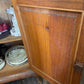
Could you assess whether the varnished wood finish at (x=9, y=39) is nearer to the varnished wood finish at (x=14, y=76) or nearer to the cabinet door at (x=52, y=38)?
the cabinet door at (x=52, y=38)

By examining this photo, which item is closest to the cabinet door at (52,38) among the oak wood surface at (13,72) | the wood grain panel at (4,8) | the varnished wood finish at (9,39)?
the varnished wood finish at (9,39)

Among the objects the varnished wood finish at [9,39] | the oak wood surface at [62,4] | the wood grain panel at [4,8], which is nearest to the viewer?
the oak wood surface at [62,4]

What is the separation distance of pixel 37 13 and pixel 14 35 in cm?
43

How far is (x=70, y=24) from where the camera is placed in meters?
0.41

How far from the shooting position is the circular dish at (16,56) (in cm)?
96

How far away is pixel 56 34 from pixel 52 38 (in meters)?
0.04

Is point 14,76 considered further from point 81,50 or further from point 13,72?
point 81,50

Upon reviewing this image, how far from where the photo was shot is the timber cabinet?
1.28 ft

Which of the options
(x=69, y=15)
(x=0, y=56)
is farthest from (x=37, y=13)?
(x=0, y=56)

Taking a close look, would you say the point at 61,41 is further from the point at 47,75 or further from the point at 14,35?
the point at 14,35

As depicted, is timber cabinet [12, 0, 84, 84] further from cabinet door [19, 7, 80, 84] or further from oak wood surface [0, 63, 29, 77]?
oak wood surface [0, 63, 29, 77]

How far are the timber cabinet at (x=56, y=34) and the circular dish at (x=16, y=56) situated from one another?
30 centimetres

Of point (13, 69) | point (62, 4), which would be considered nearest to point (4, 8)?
point (13, 69)

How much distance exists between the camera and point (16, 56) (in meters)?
1.02
